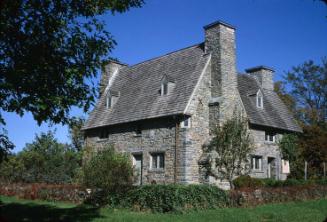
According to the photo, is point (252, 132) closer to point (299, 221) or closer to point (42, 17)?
point (299, 221)

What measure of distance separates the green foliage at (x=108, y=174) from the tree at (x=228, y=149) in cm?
749

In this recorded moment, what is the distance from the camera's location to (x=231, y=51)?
27.7 metres

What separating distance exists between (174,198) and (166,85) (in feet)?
42.6

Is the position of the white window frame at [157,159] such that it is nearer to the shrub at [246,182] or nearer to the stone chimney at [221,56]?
the shrub at [246,182]

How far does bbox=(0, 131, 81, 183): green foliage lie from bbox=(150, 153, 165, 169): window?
6686 mm

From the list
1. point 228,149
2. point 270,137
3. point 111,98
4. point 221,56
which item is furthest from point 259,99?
point 111,98

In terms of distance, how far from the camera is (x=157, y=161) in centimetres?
2616

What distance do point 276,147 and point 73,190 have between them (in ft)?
56.5

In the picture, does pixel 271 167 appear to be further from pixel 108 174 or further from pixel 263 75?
pixel 108 174

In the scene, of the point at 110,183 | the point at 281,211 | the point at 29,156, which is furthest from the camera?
the point at 29,156

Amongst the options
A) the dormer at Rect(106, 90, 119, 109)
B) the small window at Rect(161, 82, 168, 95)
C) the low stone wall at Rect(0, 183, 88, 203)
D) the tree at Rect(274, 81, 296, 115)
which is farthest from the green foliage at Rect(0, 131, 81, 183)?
the tree at Rect(274, 81, 296, 115)

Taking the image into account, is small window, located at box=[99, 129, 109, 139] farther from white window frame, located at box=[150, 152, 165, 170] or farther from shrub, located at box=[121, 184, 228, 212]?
shrub, located at box=[121, 184, 228, 212]

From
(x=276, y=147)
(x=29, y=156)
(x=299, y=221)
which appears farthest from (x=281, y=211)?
(x=29, y=156)

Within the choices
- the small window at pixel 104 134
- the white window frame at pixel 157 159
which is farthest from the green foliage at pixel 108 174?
the small window at pixel 104 134
